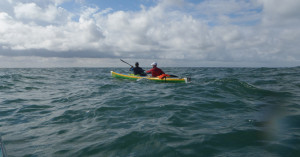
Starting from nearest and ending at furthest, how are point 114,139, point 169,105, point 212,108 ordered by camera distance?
1. point 114,139
2. point 212,108
3. point 169,105

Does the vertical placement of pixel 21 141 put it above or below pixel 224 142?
below

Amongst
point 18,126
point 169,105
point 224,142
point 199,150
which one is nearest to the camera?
point 199,150

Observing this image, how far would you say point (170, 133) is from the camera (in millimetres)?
3943

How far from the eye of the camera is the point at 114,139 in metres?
3.72

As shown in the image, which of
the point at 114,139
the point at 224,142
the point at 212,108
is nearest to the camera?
the point at 224,142

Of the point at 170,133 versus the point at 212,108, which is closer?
the point at 170,133

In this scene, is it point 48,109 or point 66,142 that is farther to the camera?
point 48,109

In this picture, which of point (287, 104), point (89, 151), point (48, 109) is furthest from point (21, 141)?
point (287, 104)

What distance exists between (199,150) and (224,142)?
0.64 meters

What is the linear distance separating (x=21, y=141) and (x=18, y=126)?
1.20 metres

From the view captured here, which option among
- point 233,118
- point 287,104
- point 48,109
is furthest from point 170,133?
point 287,104

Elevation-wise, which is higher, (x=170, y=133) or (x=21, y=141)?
(x=170, y=133)

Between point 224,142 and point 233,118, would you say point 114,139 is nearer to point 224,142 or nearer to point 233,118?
point 224,142

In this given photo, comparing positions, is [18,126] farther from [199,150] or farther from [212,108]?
[212,108]
